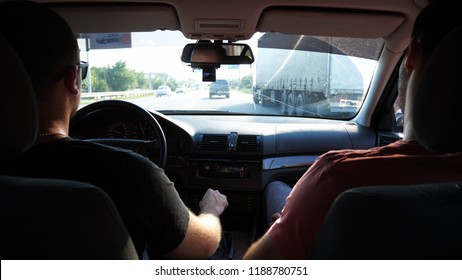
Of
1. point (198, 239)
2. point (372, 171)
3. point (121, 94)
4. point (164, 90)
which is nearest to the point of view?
point (372, 171)

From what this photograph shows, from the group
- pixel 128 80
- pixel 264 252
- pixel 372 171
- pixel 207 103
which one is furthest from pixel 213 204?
pixel 128 80

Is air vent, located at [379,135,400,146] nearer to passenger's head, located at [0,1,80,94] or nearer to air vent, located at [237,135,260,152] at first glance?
air vent, located at [237,135,260,152]

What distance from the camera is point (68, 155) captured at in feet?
5.31

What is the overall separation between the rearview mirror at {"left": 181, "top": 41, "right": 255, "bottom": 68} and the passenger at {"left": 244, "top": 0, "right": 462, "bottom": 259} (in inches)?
84.8

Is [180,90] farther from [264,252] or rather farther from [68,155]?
[264,252]

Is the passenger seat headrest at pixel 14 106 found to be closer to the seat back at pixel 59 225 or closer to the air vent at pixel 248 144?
the seat back at pixel 59 225

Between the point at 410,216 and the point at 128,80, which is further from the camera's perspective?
the point at 128,80

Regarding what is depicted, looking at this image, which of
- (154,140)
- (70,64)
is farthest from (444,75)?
(154,140)

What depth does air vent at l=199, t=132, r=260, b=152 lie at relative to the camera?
4.32m

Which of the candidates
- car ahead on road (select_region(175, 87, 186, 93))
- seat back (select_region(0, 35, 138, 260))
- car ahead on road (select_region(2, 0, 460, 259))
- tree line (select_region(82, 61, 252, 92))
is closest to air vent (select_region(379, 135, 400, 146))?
car ahead on road (select_region(2, 0, 460, 259))

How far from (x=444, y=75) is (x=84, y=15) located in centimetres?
278

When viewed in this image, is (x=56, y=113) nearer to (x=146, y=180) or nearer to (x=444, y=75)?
(x=146, y=180)

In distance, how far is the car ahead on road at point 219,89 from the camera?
484cm

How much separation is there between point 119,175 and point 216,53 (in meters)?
2.27
